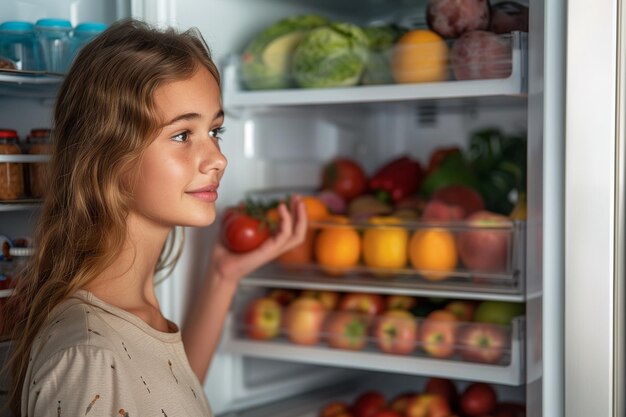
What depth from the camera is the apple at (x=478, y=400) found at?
66.9 inches

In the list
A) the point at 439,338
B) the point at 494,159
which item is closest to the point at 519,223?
the point at 439,338

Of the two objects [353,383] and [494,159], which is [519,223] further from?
[353,383]

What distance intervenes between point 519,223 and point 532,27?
37cm

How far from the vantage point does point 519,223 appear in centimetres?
150

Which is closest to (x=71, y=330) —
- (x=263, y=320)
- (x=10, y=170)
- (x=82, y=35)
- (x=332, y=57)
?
(x=10, y=170)

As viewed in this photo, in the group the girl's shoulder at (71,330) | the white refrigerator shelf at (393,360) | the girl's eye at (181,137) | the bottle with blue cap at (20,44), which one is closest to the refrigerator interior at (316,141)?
the white refrigerator shelf at (393,360)

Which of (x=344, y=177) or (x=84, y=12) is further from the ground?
(x=84, y=12)

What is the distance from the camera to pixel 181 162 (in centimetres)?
127

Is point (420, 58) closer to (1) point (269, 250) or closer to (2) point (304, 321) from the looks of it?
(1) point (269, 250)

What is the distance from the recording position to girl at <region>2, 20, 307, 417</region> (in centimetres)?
122

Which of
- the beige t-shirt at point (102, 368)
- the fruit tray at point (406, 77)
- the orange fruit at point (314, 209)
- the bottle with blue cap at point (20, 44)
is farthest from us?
the orange fruit at point (314, 209)

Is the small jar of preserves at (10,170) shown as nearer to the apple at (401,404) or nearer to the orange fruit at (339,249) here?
the orange fruit at (339,249)

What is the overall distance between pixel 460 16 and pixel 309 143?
2.13ft

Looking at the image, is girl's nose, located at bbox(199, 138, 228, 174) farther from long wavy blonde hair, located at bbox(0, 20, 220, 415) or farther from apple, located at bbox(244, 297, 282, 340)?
apple, located at bbox(244, 297, 282, 340)
